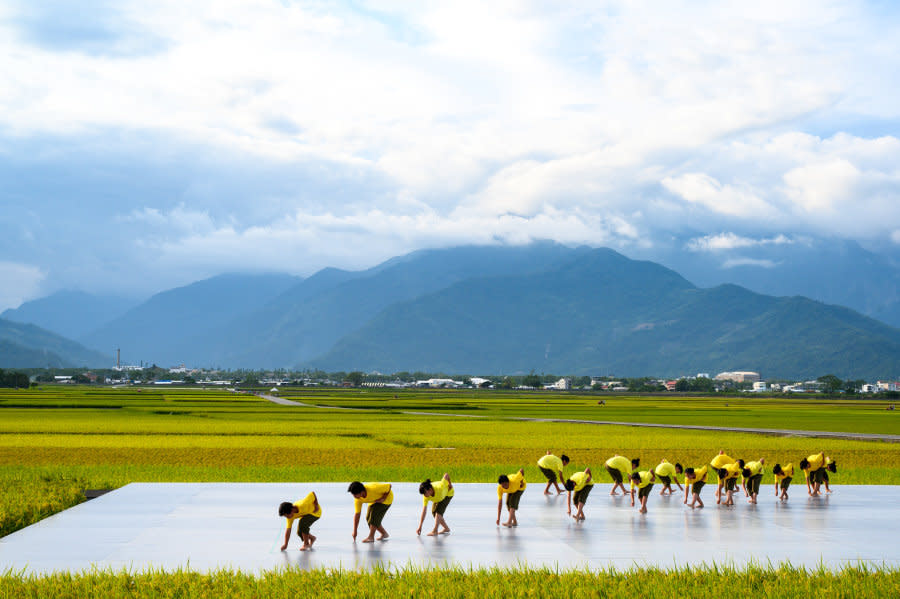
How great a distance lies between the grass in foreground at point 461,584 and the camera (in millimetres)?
10938

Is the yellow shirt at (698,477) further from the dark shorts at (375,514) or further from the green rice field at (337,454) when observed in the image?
the dark shorts at (375,514)

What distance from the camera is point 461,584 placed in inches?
446

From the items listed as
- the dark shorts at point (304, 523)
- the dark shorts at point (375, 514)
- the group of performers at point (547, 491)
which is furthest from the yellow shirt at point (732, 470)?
the dark shorts at point (304, 523)

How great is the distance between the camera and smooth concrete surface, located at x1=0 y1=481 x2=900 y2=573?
43.2ft

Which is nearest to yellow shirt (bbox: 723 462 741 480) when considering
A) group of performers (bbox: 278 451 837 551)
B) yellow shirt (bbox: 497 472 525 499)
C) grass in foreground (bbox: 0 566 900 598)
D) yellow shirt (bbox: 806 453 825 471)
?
group of performers (bbox: 278 451 837 551)

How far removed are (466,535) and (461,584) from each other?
407 cm

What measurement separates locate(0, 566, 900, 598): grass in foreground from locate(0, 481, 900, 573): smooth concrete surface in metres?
0.83

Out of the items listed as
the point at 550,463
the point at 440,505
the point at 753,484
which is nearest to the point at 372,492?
the point at 440,505

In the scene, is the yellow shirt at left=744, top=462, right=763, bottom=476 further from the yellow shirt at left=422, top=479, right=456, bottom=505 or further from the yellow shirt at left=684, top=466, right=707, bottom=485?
the yellow shirt at left=422, top=479, right=456, bottom=505

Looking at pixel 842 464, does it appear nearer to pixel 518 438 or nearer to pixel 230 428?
pixel 518 438

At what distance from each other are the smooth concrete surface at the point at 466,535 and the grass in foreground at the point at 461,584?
0.83 meters

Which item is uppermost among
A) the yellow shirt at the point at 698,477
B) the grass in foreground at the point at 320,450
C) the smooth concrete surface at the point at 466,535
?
the yellow shirt at the point at 698,477

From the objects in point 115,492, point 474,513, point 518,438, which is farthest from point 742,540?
point 518,438

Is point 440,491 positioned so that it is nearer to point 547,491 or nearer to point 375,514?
point 375,514
